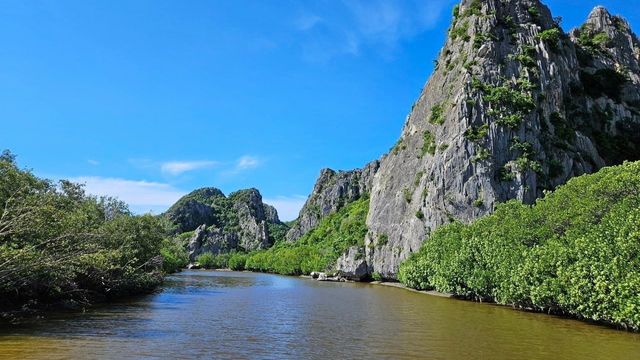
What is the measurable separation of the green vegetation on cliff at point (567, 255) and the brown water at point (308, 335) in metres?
2.12

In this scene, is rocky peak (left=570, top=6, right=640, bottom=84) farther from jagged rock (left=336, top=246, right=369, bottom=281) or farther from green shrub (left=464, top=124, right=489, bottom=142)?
jagged rock (left=336, top=246, right=369, bottom=281)

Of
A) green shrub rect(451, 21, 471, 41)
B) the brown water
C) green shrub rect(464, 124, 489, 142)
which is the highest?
green shrub rect(451, 21, 471, 41)

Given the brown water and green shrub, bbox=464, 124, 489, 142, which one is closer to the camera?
the brown water

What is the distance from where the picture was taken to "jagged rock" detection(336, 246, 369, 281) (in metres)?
116

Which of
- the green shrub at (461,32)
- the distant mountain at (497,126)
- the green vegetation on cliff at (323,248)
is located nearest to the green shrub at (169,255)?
the green vegetation on cliff at (323,248)

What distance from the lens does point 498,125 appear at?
314ft

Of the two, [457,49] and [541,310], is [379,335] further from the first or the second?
[457,49]

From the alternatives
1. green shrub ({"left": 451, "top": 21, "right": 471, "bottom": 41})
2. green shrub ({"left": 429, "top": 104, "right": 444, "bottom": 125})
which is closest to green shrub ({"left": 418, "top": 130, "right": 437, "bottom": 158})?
green shrub ({"left": 429, "top": 104, "right": 444, "bottom": 125})

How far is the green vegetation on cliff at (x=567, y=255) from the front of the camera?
33109mm

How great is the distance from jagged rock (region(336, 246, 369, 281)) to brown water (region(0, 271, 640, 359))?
6865 cm

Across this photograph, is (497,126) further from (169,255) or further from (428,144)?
(169,255)

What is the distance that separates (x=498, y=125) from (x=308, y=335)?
75.2 meters

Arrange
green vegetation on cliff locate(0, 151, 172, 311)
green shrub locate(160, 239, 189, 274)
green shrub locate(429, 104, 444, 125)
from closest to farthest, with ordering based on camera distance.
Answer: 1. green vegetation on cliff locate(0, 151, 172, 311)
2. green shrub locate(160, 239, 189, 274)
3. green shrub locate(429, 104, 444, 125)

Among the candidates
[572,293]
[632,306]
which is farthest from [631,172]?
[632,306]
